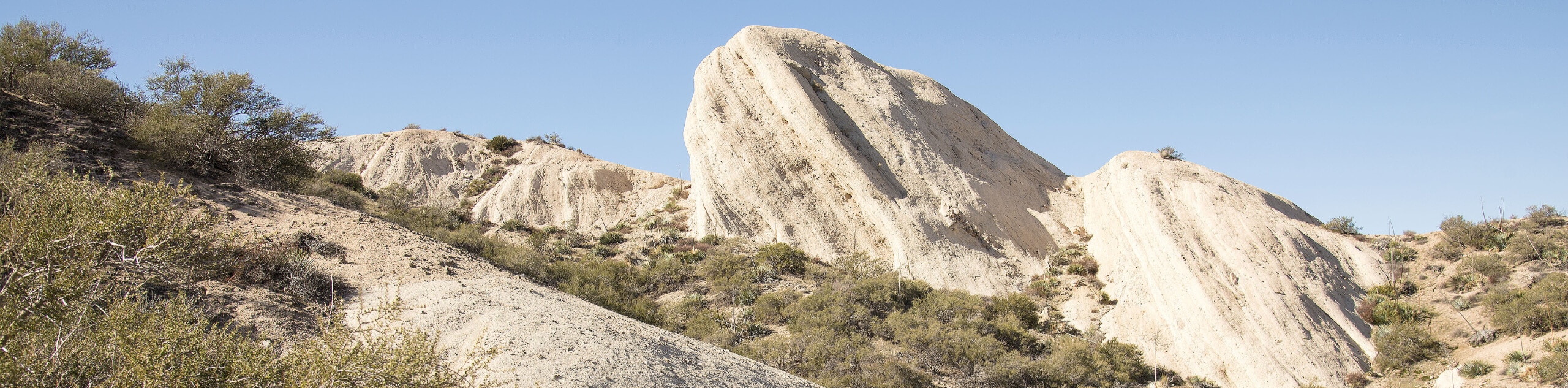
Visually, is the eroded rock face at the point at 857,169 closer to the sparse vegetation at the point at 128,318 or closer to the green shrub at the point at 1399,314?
the green shrub at the point at 1399,314

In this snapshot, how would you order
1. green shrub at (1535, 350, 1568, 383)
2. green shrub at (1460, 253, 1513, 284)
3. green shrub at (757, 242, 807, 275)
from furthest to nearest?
green shrub at (757, 242, 807, 275), green shrub at (1460, 253, 1513, 284), green shrub at (1535, 350, 1568, 383)

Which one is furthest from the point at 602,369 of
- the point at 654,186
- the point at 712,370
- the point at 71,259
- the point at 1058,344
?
the point at 654,186

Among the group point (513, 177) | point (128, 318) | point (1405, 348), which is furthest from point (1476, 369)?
point (513, 177)

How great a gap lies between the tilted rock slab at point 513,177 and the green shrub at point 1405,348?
19052mm

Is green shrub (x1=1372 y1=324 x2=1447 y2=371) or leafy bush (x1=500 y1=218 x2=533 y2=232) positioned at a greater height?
leafy bush (x1=500 y1=218 x2=533 y2=232)

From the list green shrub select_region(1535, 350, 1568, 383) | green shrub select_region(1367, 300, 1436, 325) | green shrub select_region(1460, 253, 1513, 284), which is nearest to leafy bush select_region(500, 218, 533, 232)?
green shrub select_region(1367, 300, 1436, 325)

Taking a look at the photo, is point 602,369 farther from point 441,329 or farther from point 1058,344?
point 1058,344

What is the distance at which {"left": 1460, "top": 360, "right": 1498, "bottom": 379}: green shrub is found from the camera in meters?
13.2

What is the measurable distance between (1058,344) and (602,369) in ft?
31.7

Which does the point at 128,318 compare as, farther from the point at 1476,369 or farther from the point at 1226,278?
the point at 1476,369

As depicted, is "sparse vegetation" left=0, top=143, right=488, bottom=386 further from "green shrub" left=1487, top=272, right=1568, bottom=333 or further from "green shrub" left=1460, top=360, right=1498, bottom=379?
"green shrub" left=1487, top=272, right=1568, bottom=333

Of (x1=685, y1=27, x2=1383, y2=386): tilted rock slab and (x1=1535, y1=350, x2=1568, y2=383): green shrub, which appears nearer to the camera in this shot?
(x1=1535, y1=350, x2=1568, y2=383): green shrub

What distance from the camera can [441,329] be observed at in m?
12.1

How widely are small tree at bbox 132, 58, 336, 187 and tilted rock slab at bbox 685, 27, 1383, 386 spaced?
10728 mm
